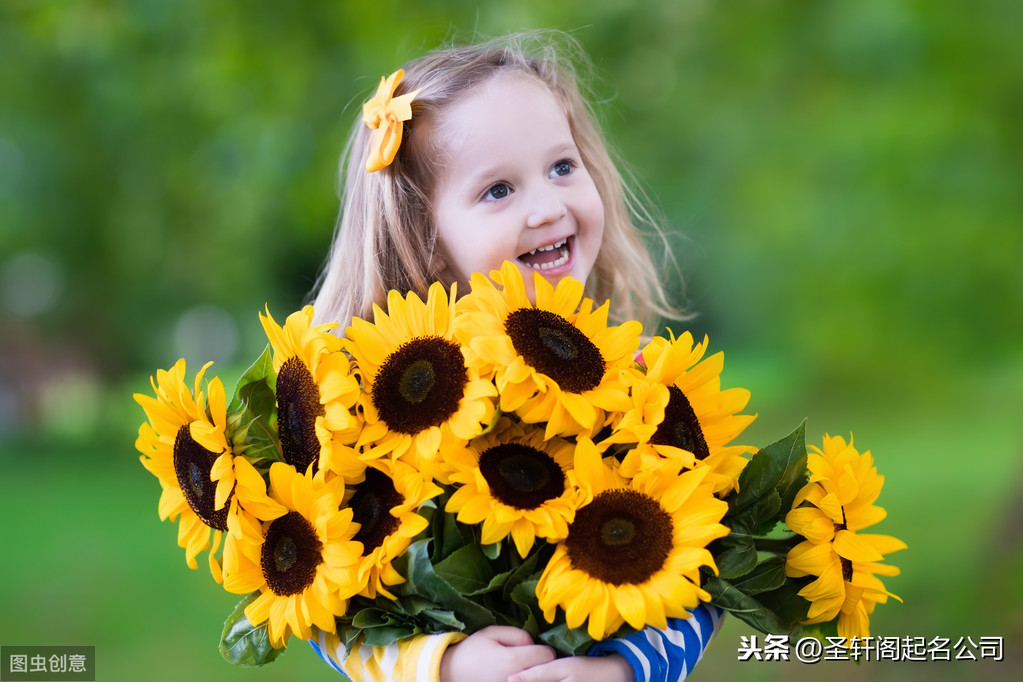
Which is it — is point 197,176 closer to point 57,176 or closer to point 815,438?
point 57,176

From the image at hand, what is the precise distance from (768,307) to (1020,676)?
13.1 feet

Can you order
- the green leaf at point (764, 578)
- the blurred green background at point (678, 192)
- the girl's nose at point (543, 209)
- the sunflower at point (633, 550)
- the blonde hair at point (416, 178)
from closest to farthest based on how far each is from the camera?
the sunflower at point (633, 550) → the green leaf at point (764, 578) → the girl's nose at point (543, 209) → the blonde hair at point (416, 178) → the blurred green background at point (678, 192)

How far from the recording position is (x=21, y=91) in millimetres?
4848

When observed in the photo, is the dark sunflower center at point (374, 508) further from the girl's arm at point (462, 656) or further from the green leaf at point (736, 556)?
the green leaf at point (736, 556)

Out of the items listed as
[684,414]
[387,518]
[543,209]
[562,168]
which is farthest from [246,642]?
[562,168]

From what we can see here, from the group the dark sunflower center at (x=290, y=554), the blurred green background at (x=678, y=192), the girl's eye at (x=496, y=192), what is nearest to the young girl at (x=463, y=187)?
the girl's eye at (x=496, y=192)

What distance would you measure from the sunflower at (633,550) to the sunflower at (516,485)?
0.10 ft

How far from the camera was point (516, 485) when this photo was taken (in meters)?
1.03

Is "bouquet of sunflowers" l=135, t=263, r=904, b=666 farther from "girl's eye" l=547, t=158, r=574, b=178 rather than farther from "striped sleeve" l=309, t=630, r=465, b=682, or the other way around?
"girl's eye" l=547, t=158, r=574, b=178

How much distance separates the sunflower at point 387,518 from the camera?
102 cm

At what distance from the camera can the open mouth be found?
141cm

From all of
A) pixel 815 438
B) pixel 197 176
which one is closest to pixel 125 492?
pixel 197 176

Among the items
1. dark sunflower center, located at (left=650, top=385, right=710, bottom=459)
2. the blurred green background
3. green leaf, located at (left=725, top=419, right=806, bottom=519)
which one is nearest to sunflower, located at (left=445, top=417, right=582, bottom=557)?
dark sunflower center, located at (left=650, top=385, right=710, bottom=459)

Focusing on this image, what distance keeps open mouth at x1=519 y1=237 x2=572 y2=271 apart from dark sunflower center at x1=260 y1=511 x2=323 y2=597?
1.75 ft
